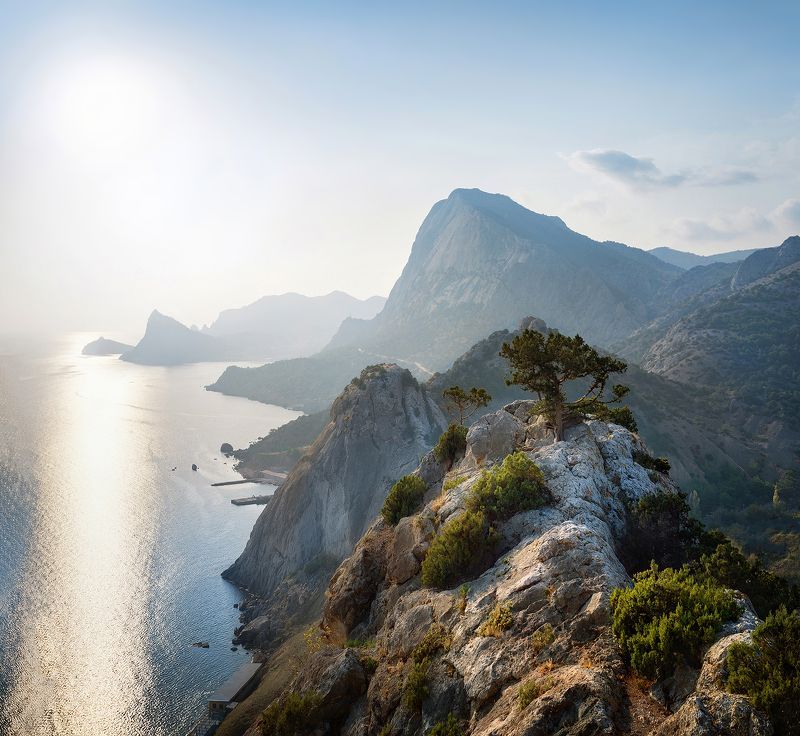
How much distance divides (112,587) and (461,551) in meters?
76.1

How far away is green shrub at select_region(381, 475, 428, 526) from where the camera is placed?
33.1 m

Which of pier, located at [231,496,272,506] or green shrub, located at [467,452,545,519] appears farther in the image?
pier, located at [231,496,272,506]

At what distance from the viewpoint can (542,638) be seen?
1521cm

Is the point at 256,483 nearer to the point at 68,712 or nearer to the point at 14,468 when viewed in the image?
the point at 14,468

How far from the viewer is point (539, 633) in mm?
15414

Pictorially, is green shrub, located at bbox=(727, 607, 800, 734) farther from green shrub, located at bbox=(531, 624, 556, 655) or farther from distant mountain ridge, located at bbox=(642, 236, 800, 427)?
distant mountain ridge, located at bbox=(642, 236, 800, 427)

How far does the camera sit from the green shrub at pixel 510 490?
2298 centimetres

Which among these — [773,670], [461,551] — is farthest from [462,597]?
[773,670]

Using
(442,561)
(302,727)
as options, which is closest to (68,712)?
(302,727)

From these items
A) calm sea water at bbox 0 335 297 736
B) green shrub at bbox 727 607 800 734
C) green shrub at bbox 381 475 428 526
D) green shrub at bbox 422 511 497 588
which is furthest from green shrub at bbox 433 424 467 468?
calm sea water at bbox 0 335 297 736

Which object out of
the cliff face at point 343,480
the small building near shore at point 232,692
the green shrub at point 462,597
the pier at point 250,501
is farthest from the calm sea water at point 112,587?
the green shrub at point 462,597

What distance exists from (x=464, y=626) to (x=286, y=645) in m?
49.7

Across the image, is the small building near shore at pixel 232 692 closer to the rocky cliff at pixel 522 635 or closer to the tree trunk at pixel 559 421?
the rocky cliff at pixel 522 635

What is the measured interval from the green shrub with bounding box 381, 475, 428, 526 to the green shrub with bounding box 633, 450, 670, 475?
44.0 ft
